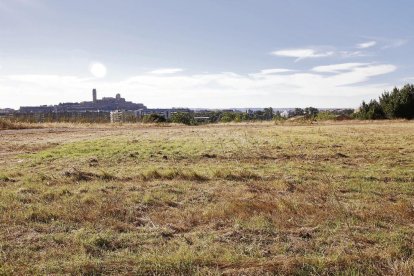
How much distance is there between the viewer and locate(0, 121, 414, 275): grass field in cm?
543

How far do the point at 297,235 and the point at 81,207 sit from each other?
4.79 metres

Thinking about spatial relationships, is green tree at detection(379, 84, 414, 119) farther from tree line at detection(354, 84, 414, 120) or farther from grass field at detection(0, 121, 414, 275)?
grass field at detection(0, 121, 414, 275)

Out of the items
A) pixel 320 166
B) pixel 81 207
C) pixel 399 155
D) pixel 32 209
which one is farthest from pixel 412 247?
pixel 399 155

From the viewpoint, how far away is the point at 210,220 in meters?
7.69

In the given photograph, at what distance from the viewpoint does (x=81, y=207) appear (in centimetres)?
859

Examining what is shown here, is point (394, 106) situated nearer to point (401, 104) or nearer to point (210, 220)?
point (401, 104)

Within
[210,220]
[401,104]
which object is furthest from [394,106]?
[210,220]

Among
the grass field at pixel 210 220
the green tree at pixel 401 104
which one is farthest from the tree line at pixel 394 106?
the grass field at pixel 210 220

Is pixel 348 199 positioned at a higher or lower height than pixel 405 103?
lower

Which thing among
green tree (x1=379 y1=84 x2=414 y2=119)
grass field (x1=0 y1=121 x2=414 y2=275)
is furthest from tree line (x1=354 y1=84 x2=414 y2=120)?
grass field (x1=0 y1=121 x2=414 y2=275)

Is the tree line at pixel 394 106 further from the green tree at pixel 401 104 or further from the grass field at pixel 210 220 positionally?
the grass field at pixel 210 220

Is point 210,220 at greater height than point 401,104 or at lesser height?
lesser

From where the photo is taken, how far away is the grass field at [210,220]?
17.8 feet

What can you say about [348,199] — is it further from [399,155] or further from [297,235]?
[399,155]
